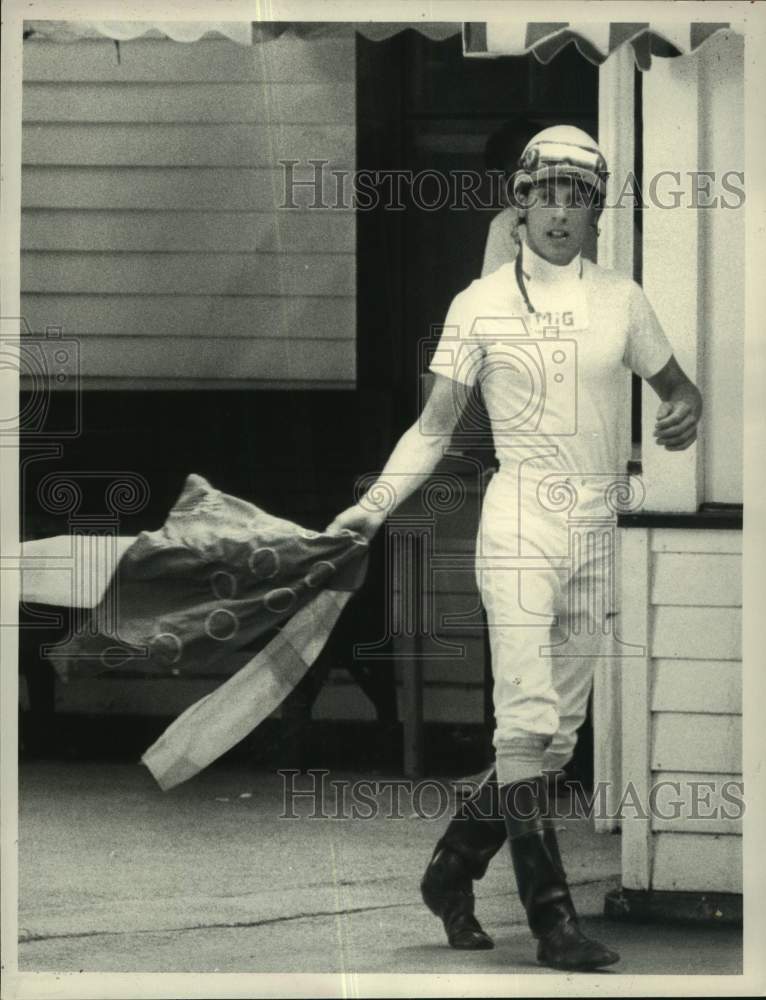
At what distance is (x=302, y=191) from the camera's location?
22.9 ft

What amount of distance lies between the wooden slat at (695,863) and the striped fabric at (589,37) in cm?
204

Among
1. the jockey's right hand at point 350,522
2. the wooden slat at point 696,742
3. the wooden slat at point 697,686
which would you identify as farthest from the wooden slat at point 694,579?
the jockey's right hand at point 350,522

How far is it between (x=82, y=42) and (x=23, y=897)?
Result: 2.24 meters

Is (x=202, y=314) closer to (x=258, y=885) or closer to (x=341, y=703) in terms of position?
(x=341, y=703)

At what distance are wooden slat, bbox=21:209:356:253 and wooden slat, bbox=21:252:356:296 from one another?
2 cm

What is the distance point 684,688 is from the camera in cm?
704

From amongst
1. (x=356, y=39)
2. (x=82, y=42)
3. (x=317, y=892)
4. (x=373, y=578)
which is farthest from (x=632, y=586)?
(x=82, y=42)

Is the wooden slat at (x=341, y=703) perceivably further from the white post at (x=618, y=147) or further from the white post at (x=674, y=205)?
the white post at (x=674, y=205)

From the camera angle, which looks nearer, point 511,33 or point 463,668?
point 511,33

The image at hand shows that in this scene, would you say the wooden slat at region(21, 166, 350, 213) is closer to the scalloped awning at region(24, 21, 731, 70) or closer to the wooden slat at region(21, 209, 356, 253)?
the wooden slat at region(21, 209, 356, 253)

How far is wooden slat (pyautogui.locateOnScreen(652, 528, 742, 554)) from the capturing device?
700cm

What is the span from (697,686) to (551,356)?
3.10 ft

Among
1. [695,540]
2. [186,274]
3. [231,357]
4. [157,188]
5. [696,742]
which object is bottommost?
[696,742]

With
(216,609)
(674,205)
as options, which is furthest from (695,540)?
(216,609)
